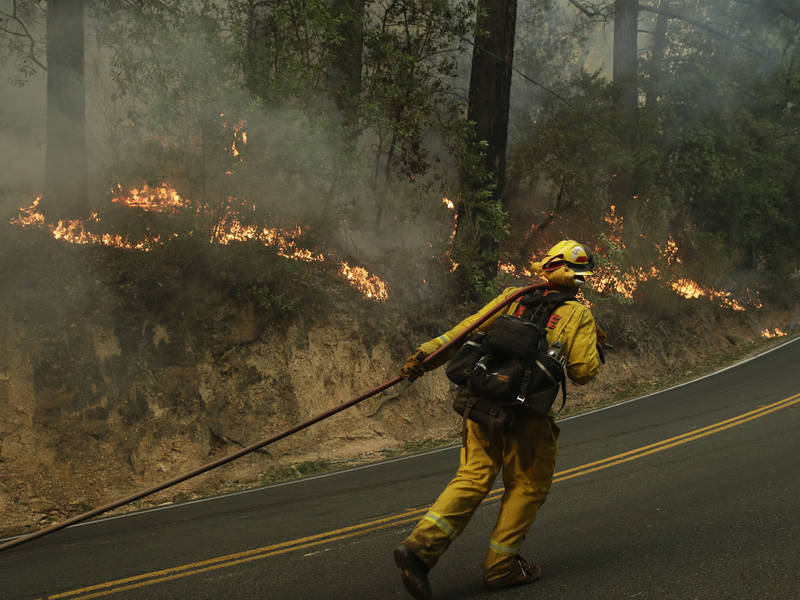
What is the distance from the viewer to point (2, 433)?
8.74 meters

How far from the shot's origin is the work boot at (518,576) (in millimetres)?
4203

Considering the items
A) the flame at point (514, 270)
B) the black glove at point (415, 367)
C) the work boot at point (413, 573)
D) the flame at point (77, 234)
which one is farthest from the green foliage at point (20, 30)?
the work boot at point (413, 573)

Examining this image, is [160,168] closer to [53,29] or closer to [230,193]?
[230,193]

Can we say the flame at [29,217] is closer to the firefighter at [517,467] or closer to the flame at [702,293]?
the firefighter at [517,467]

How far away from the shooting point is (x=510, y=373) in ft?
13.2

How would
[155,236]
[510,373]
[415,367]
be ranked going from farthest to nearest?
[155,236] → [415,367] → [510,373]

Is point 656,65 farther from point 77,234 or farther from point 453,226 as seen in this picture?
point 77,234

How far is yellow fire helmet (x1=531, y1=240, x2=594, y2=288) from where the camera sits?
441 centimetres

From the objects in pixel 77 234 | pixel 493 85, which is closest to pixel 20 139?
pixel 77 234

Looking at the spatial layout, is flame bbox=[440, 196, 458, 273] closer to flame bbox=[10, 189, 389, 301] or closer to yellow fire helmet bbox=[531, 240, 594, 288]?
flame bbox=[10, 189, 389, 301]

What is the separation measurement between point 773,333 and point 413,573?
62.5 feet

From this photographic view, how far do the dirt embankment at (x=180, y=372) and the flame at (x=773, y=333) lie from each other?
29.5ft

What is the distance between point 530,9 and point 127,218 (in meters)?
18.6

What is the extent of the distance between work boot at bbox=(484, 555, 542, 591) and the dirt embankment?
5921 millimetres
